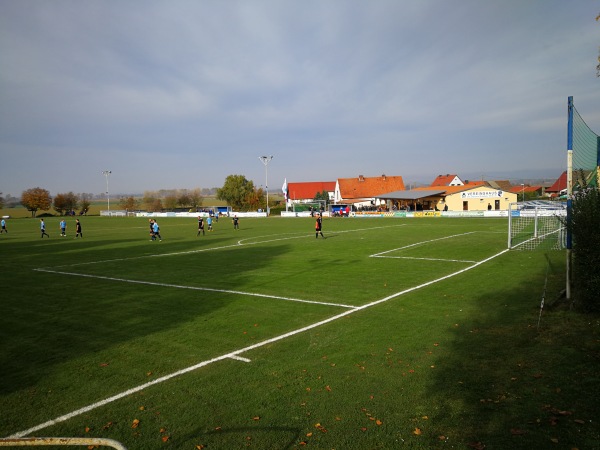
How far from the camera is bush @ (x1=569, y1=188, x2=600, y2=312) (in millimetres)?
9039

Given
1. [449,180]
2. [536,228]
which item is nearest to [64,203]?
[449,180]

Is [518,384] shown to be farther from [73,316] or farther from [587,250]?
[73,316]

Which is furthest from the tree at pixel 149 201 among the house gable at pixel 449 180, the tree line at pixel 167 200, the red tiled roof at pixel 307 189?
the house gable at pixel 449 180

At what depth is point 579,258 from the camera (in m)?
9.48

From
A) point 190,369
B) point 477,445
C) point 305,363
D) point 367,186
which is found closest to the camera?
point 477,445

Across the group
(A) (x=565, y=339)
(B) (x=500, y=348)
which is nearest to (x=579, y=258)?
(A) (x=565, y=339)

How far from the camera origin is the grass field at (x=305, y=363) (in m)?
5.23

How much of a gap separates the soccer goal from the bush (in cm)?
856

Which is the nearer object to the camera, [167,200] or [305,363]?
[305,363]

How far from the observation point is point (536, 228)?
25766 millimetres

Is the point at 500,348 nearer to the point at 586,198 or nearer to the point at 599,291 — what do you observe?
the point at 599,291

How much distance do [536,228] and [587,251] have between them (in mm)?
18476

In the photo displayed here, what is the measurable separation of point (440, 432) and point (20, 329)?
9.49 meters

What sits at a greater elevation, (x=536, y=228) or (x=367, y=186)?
(x=367, y=186)
